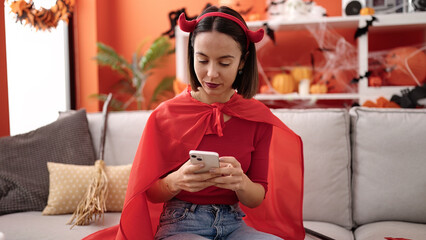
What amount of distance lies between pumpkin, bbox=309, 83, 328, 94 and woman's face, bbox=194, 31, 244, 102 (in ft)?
7.07

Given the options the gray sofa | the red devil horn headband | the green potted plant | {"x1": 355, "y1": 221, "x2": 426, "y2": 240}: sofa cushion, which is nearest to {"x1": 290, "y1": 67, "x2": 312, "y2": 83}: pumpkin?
the gray sofa

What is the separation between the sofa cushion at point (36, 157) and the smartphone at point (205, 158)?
4.01ft

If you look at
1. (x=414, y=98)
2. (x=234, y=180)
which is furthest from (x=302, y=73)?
(x=234, y=180)

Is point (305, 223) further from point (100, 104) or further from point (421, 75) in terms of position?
point (100, 104)

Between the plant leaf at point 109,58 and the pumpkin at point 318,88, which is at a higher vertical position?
the plant leaf at point 109,58

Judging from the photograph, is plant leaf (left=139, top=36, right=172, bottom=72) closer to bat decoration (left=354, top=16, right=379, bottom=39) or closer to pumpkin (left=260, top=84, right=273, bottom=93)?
pumpkin (left=260, top=84, right=273, bottom=93)

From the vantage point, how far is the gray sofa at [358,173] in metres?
1.92

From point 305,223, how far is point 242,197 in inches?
29.0

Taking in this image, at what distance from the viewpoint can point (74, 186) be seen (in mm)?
2035

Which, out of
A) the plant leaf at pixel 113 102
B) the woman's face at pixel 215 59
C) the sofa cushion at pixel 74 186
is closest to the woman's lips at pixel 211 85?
the woman's face at pixel 215 59

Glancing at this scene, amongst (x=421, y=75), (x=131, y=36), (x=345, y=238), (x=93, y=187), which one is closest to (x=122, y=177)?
(x=93, y=187)

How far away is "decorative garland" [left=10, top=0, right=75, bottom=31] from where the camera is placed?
2.83m

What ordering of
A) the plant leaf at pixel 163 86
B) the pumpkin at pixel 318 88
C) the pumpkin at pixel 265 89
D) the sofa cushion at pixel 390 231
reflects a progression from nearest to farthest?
the sofa cushion at pixel 390 231, the pumpkin at pixel 318 88, the pumpkin at pixel 265 89, the plant leaf at pixel 163 86

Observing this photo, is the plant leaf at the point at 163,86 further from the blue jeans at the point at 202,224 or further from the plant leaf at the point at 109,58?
the blue jeans at the point at 202,224
